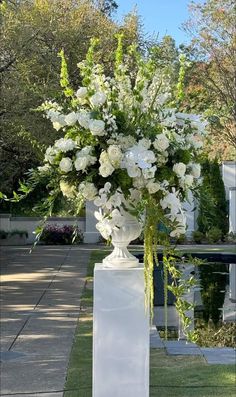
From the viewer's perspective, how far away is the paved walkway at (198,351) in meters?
6.79

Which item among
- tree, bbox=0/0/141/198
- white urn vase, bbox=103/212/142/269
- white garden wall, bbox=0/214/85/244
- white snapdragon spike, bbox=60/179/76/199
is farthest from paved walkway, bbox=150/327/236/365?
white garden wall, bbox=0/214/85/244

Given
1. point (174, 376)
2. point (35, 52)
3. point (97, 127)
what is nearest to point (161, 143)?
point (97, 127)

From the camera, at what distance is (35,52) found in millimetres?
14422

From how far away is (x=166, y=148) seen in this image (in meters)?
3.78

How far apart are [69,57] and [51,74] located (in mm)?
1322

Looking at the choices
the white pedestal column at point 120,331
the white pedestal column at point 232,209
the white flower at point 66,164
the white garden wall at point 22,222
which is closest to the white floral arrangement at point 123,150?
the white flower at point 66,164

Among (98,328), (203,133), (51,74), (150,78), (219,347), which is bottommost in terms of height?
(219,347)

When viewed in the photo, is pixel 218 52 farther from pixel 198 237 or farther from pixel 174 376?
pixel 174 376

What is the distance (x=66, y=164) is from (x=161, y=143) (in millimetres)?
609

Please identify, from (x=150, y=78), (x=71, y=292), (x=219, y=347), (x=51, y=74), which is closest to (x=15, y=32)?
(x=51, y=74)

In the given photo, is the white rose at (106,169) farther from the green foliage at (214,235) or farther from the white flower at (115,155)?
the green foliage at (214,235)

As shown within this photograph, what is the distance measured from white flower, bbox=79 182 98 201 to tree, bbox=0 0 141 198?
790cm

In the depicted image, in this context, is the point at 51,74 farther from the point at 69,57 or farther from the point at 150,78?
the point at 150,78

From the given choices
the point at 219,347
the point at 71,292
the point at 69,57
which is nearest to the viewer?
the point at 219,347
